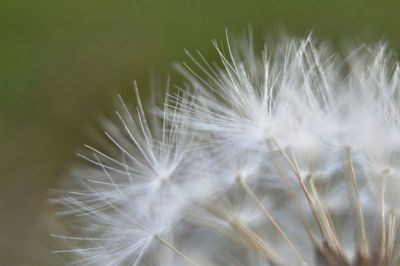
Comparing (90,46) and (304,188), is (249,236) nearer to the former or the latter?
(304,188)

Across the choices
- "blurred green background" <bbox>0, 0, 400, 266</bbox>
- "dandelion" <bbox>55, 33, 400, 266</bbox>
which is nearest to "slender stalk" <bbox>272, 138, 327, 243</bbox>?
"dandelion" <bbox>55, 33, 400, 266</bbox>

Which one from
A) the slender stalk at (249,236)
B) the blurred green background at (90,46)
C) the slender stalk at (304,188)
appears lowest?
the slender stalk at (249,236)

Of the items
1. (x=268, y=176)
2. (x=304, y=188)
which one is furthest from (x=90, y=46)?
(x=304, y=188)

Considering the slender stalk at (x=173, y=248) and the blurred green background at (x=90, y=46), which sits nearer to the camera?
the slender stalk at (x=173, y=248)

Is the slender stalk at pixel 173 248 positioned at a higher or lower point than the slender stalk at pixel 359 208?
lower

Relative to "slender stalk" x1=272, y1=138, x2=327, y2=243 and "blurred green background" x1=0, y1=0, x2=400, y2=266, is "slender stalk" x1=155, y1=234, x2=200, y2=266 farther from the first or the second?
"blurred green background" x1=0, y1=0, x2=400, y2=266

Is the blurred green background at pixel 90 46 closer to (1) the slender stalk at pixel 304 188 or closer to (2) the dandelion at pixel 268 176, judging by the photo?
(2) the dandelion at pixel 268 176

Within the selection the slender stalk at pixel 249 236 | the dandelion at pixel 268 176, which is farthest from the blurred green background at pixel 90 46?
the slender stalk at pixel 249 236
